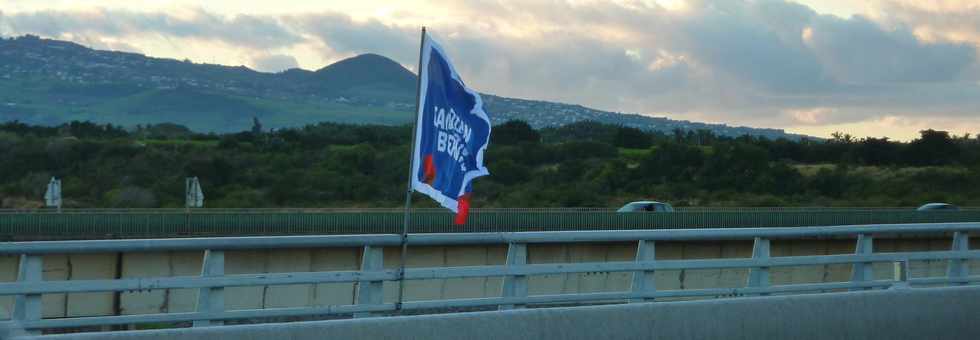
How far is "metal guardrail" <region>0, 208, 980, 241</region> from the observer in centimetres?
3347

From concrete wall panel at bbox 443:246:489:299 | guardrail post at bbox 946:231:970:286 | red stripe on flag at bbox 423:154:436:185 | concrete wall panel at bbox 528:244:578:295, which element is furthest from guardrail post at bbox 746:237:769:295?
concrete wall panel at bbox 443:246:489:299

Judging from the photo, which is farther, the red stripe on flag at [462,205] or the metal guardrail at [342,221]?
the metal guardrail at [342,221]

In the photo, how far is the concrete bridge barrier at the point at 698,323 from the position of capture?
9.23 meters

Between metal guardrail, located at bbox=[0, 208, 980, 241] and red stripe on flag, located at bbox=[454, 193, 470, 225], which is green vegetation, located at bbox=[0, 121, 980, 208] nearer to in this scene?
metal guardrail, located at bbox=[0, 208, 980, 241]

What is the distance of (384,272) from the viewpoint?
408 inches

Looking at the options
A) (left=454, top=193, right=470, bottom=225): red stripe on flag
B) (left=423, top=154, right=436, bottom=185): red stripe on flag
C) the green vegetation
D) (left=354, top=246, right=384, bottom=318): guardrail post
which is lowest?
the green vegetation

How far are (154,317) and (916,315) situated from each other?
6.88 meters

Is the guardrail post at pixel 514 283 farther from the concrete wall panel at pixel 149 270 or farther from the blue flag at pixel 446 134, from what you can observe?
the concrete wall panel at pixel 149 270

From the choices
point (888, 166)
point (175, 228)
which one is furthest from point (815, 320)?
point (888, 166)

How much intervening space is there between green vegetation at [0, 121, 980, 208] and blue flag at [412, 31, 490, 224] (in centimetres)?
5294

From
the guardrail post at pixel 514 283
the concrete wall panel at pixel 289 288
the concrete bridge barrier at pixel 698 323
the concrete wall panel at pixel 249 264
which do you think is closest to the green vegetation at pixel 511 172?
the concrete wall panel at pixel 289 288

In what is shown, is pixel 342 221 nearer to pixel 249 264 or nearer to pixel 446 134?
pixel 249 264

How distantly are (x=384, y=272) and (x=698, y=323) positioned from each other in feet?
8.83

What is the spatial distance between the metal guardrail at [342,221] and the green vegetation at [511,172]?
2370cm
